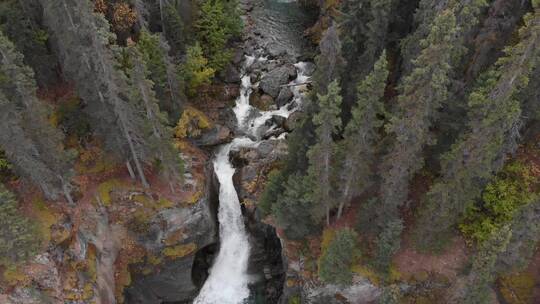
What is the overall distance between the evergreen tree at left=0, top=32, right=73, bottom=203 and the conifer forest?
0.12 m

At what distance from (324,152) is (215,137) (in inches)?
769

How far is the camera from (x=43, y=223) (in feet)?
98.9

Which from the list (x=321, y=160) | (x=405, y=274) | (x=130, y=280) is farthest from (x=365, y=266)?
(x=130, y=280)

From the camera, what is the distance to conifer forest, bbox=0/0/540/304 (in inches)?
953

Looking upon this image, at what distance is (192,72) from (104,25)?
16077 mm

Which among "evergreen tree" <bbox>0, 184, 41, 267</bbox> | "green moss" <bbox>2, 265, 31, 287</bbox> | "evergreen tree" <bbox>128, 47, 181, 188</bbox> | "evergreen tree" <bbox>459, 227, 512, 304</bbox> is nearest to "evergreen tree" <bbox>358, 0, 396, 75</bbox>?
"evergreen tree" <bbox>459, 227, 512, 304</bbox>

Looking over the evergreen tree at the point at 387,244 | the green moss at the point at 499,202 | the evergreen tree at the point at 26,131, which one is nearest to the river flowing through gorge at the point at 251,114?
the evergreen tree at the point at 387,244

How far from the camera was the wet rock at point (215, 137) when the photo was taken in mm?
42531

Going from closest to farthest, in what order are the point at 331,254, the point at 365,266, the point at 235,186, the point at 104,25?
the point at 104,25 < the point at 331,254 < the point at 365,266 < the point at 235,186

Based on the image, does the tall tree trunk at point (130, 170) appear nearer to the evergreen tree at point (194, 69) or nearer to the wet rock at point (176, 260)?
the wet rock at point (176, 260)

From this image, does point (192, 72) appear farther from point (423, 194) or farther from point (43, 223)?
point (423, 194)

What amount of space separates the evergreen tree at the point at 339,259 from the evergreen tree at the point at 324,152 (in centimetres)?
250

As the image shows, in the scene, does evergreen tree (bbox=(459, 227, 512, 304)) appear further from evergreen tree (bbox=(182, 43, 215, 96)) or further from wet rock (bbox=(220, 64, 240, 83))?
wet rock (bbox=(220, 64, 240, 83))

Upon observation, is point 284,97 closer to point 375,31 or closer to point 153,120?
point 375,31
